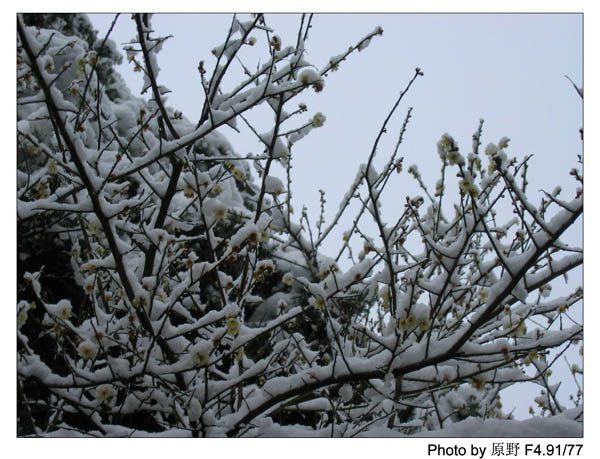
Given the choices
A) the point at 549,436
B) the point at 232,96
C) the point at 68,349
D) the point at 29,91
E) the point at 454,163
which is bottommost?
the point at 549,436

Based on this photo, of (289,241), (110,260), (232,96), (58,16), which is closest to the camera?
(110,260)

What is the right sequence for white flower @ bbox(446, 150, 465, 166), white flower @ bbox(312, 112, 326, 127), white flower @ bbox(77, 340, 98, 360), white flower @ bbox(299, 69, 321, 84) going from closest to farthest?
white flower @ bbox(446, 150, 465, 166) → white flower @ bbox(77, 340, 98, 360) → white flower @ bbox(299, 69, 321, 84) → white flower @ bbox(312, 112, 326, 127)

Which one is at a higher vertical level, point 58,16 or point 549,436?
point 58,16

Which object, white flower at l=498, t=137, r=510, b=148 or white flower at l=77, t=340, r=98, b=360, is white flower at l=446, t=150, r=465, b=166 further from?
white flower at l=77, t=340, r=98, b=360

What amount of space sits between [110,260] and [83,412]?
2.07 ft

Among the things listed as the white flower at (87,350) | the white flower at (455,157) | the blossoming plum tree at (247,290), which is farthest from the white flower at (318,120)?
the white flower at (87,350)

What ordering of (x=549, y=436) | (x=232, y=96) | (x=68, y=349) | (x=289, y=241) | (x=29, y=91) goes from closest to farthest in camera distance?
1. (x=549, y=436)
2. (x=232, y=96)
3. (x=68, y=349)
4. (x=289, y=241)
5. (x=29, y=91)

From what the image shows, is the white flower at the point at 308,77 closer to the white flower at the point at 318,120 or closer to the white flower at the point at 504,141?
the white flower at the point at 318,120

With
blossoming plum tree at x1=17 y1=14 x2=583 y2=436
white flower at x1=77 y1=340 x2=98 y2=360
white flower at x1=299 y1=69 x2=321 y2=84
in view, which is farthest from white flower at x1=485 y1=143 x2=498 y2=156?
white flower at x1=77 y1=340 x2=98 y2=360

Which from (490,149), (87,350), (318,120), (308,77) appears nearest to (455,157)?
(490,149)

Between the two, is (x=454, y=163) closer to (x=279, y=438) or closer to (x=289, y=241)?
(x=279, y=438)

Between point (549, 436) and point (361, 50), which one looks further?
point (361, 50)

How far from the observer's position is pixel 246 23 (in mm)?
2143

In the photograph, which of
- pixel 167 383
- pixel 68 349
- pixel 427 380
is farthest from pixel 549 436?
pixel 68 349
